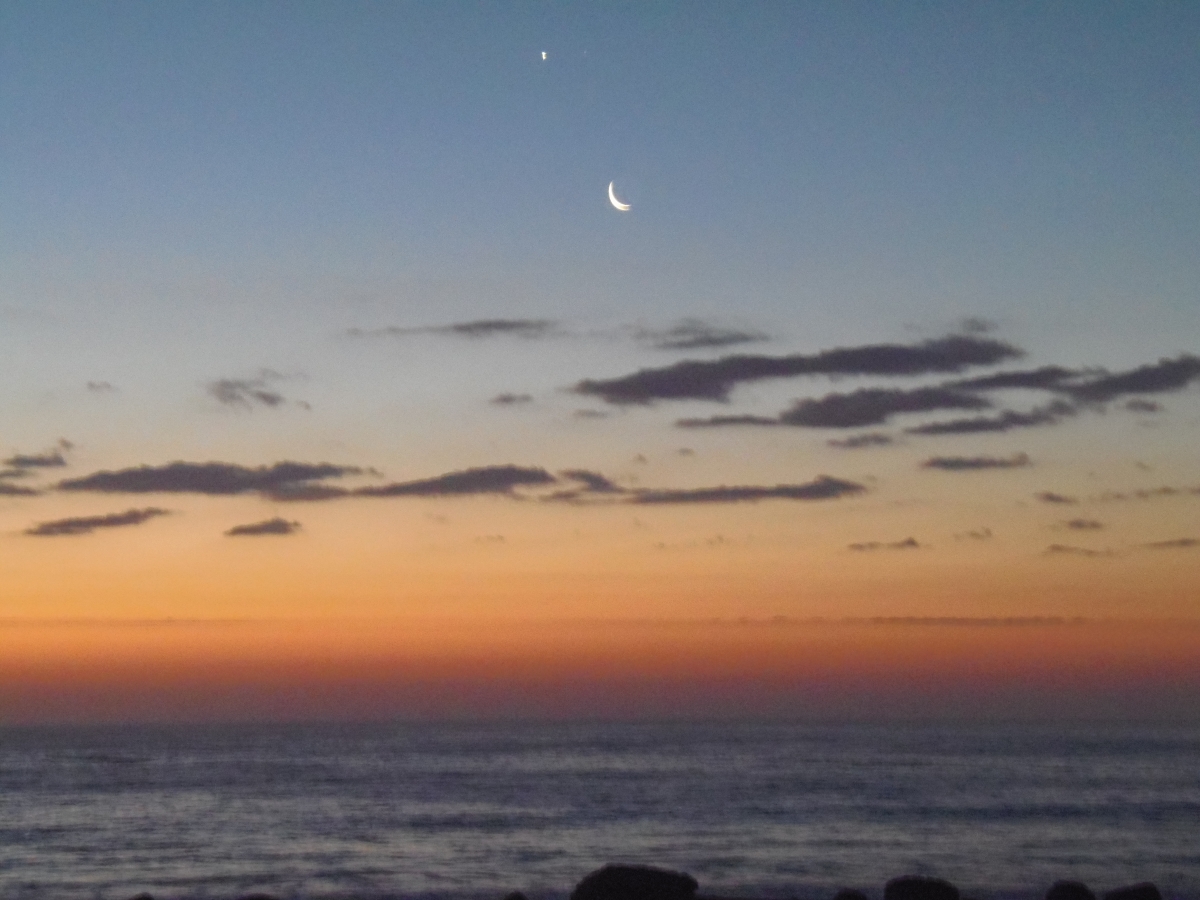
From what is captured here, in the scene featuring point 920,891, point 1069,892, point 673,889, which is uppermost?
point 673,889

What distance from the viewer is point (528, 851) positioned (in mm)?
48625

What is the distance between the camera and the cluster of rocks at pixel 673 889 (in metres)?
31.2

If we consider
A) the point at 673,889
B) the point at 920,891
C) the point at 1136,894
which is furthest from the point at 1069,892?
the point at 673,889

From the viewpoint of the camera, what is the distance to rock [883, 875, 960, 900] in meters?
31.6

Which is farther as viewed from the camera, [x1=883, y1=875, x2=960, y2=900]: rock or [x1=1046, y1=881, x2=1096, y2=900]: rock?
[x1=1046, y1=881, x2=1096, y2=900]: rock

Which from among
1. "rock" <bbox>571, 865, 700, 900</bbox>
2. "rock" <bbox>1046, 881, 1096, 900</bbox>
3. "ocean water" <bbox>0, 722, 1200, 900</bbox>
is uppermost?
"rock" <bbox>571, 865, 700, 900</bbox>

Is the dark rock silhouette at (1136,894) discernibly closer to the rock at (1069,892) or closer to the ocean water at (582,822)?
the rock at (1069,892)

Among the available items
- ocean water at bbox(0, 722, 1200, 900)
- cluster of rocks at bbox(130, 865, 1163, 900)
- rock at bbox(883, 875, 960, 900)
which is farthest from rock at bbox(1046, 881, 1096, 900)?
ocean water at bbox(0, 722, 1200, 900)

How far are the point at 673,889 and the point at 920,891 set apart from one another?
6419 mm

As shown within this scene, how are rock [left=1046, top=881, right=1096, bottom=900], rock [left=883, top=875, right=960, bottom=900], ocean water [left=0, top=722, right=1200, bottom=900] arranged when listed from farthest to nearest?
ocean water [left=0, top=722, right=1200, bottom=900] < rock [left=1046, top=881, right=1096, bottom=900] < rock [left=883, top=875, right=960, bottom=900]

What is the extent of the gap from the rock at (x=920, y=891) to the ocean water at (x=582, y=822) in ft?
24.6

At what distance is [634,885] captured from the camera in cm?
3136

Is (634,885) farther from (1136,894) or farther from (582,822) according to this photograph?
(582,822)

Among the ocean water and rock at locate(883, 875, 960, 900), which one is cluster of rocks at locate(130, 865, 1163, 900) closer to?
rock at locate(883, 875, 960, 900)
